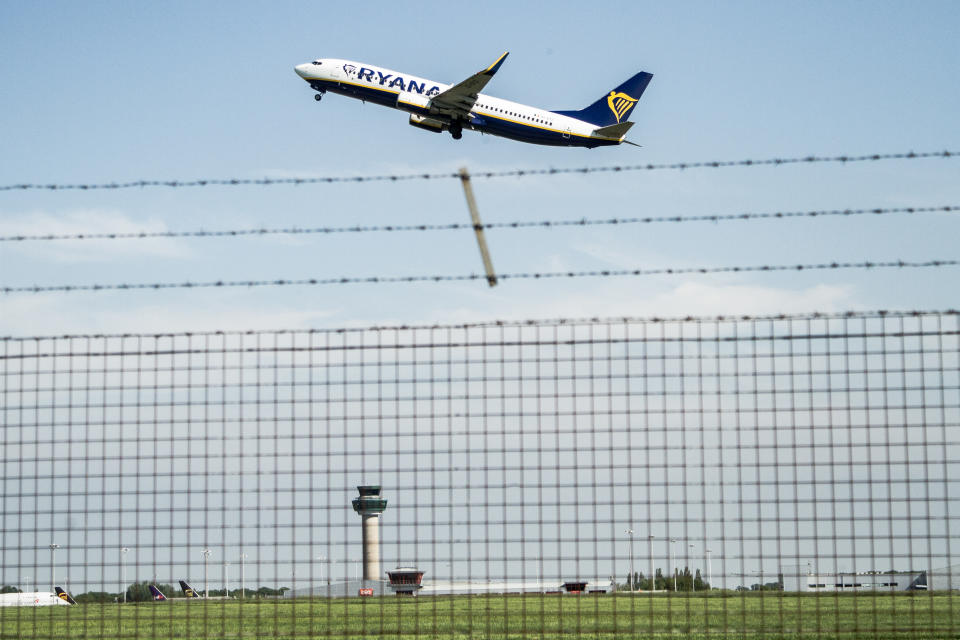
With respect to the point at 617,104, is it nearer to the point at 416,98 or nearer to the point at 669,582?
the point at 416,98

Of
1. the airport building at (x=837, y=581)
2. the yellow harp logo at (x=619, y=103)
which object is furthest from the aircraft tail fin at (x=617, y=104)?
the airport building at (x=837, y=581)

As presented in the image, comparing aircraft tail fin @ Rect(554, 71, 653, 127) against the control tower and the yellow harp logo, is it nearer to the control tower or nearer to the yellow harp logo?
the yellow harp logo

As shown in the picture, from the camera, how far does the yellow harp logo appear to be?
68.0 meters

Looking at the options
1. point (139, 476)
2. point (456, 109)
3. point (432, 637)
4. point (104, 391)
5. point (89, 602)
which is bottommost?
point (432, 637)

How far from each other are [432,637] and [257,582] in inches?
181

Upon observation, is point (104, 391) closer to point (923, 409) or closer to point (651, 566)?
point (651, 566)

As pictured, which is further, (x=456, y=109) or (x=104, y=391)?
(x=456, y=109)

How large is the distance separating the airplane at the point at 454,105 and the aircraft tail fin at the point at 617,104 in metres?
7.44

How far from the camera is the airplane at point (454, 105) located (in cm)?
5097

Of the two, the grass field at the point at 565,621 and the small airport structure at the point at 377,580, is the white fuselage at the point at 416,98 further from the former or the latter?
the small airport structure at the point at 377,580

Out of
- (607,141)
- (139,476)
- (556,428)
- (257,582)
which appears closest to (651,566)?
(556,428)

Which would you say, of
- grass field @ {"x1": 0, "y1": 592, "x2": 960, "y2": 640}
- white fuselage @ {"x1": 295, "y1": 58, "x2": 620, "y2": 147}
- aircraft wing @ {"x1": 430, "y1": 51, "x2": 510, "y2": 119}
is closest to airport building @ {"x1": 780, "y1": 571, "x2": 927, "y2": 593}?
grass field @ {"x1": 0, "y1": 592, "x2": 960, "y2": 640}

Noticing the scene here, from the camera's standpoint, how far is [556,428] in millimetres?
7680

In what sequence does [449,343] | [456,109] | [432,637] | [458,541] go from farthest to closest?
1. [456,109]
2. [432,637]
3. [449,343]
4. [458,541]
